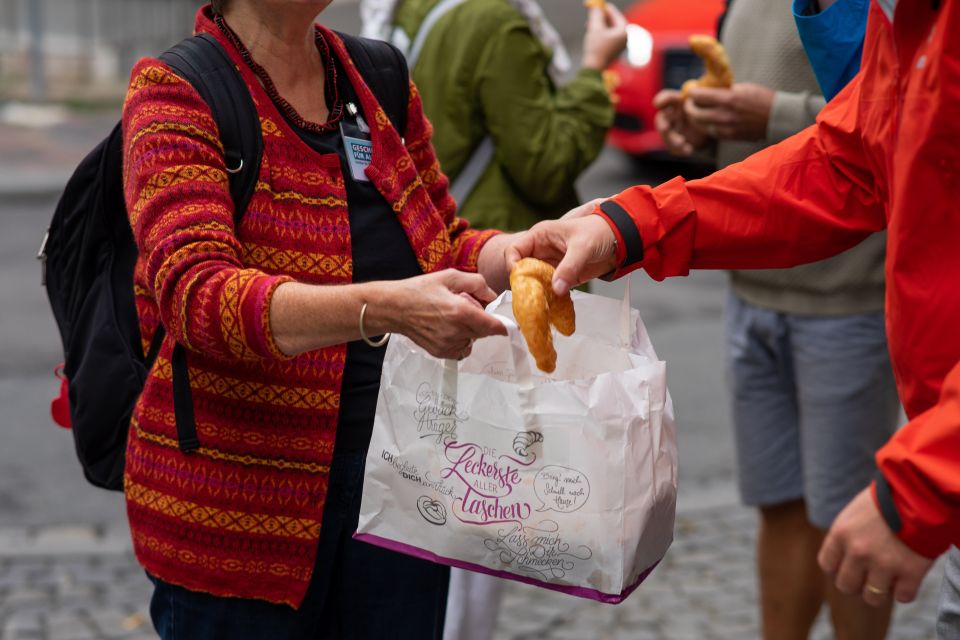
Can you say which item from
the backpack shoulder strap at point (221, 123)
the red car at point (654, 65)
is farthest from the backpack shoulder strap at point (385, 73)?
the red car at point (654, 65)

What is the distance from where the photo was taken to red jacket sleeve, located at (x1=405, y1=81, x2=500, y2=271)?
262 centimetres

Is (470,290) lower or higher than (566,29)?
higher

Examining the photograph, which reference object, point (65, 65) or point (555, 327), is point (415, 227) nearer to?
point (555, 327)

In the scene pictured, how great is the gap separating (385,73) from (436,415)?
0.75 meters

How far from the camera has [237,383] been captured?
228 cm

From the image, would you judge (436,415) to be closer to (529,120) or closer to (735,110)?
(529,120)

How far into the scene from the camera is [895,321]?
199 cm

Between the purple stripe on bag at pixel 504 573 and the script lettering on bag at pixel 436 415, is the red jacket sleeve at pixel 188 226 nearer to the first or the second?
the script lettering on bag at pixel 436 415

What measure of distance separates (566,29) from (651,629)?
14405 millimetres

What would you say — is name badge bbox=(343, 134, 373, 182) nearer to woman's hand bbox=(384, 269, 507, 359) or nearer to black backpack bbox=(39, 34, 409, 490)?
black backpack bbox=(39, 34, 409, 490)

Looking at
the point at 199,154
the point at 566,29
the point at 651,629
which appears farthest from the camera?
the point at 566,29

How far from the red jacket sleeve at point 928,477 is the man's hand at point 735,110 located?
5.89 feet

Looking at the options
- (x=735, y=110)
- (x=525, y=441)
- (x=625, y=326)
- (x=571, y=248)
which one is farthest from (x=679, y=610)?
(x=525, y=441)

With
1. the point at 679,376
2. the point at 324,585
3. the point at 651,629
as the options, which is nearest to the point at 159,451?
the point at 324,585
